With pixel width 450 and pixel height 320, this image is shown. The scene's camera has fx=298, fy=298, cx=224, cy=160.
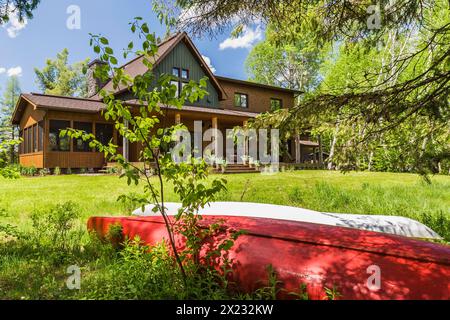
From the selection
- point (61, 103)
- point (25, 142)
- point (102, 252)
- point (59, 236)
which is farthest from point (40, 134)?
point (102, 252)

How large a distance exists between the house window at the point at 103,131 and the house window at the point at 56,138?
5.26 feet

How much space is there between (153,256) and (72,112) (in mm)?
16496

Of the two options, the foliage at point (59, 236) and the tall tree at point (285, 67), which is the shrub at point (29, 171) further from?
the tall tree at point (285, 67)

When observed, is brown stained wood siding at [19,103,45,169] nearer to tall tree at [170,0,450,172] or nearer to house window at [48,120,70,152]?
house window at [48,120,70,152]

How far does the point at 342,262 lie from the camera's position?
7.78 ft

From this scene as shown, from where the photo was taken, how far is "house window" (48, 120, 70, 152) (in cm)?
1691

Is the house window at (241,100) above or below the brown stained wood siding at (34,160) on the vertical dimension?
above

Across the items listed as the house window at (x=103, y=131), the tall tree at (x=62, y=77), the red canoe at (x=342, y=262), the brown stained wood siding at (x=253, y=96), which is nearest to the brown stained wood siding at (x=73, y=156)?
the house window at (x=103, y=131)

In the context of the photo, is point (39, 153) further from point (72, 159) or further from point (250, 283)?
point (250, 283)

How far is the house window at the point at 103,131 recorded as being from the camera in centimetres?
1800

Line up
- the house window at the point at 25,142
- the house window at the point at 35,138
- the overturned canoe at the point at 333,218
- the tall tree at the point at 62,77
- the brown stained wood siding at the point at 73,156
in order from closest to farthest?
the overturned canoe at the point at 333,218 → the brown stained wood siding at the point at 73,156 → the house window at the point at 35,138 → the house window at the point at 25,142 → the tall tree at the point at 62,77

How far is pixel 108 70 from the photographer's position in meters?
2.21

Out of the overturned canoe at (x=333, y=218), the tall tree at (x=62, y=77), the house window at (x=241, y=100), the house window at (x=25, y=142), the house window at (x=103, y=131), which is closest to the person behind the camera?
the overturned canoe at (x=333, y=218)
